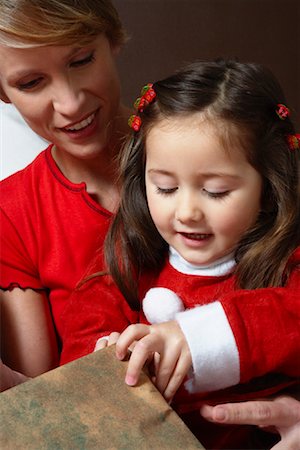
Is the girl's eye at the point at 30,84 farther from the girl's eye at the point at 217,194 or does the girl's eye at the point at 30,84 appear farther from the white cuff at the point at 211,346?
the white cuff at the point at 211,346

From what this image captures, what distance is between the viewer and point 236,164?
42.0 inches

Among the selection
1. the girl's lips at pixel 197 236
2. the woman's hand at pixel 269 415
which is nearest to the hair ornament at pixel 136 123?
the girl's lips at pixel 197 236

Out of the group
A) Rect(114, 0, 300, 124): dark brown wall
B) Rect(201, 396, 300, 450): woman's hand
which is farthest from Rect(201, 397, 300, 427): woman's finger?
Rect(114, 0, 300, 124): dark brown wall

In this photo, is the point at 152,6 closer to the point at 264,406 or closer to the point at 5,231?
the point at 5,231

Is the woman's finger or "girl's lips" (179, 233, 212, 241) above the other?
"girl's lips" (179, 233, 212, 241)

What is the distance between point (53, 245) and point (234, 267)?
0.45 m

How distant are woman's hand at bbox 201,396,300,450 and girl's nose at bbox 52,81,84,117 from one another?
0.60 metres

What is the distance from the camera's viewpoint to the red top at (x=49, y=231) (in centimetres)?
145

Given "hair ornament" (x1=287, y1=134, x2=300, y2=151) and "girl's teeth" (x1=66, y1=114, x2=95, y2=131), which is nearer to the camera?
"hair ornament" (x1=287, y1=134, x2=300, y2=151)

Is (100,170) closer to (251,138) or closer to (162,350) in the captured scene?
(251,138)

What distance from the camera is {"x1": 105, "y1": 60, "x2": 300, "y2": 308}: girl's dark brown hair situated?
1.09 m

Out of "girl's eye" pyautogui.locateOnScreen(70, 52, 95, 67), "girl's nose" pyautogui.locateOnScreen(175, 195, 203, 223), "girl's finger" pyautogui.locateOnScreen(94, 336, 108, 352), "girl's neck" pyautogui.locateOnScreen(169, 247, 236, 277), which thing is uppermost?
"girl's eye" pyautogui.locateOnScreen(70, 52, 95, 67)

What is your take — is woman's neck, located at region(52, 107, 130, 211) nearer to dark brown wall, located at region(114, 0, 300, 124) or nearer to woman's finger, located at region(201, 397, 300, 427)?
dark brown wall, located at region(114, 0, 300, 124)

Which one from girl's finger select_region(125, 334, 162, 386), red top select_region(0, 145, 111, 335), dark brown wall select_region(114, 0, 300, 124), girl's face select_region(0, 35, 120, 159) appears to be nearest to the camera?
girl's finger select_region(125, 334, 162, 386)
